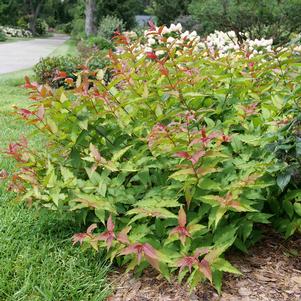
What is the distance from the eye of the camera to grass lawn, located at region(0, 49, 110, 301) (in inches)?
88.9

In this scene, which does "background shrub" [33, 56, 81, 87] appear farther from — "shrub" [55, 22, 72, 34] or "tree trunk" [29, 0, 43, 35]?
"shrub" [55, 22, 72, 34]

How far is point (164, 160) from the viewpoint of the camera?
8.34 ft

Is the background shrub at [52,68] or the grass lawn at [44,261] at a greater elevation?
the grass lawn at [44,261]

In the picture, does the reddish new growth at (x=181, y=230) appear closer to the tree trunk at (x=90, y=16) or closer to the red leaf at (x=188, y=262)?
the red leaf at (x=188, y=262)

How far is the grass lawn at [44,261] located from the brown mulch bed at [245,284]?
0.45 ft

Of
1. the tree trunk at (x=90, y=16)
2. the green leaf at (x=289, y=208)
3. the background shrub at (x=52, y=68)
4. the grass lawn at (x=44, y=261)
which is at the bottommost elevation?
the tree trunk at (x=90, y=16)

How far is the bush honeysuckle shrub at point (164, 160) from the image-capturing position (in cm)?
227

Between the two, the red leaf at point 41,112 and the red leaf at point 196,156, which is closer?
the red leaf at point 196,156

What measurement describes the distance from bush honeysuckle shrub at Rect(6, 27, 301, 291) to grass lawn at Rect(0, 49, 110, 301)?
0.42ft

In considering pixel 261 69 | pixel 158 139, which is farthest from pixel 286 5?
pixel 158 139

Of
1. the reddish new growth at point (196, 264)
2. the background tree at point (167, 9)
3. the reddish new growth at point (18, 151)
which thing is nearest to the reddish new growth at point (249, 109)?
the reddish new growth at point (196, 264)

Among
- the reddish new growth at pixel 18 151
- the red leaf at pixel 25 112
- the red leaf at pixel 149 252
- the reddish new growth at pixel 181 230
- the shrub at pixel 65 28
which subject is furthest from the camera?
the shrub at pixel 65 28

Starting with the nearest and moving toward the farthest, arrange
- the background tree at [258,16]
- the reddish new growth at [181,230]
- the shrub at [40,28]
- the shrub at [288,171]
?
1. the reddish new growth at [181,230]
2. the shrub at [288,171]
3. the background tree at [258,16]
4. the shrub at [40,28]

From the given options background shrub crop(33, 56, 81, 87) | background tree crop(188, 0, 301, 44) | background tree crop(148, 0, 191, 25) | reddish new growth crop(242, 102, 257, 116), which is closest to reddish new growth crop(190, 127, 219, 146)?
reddish new growth crop(242, 102, 257, 116)
